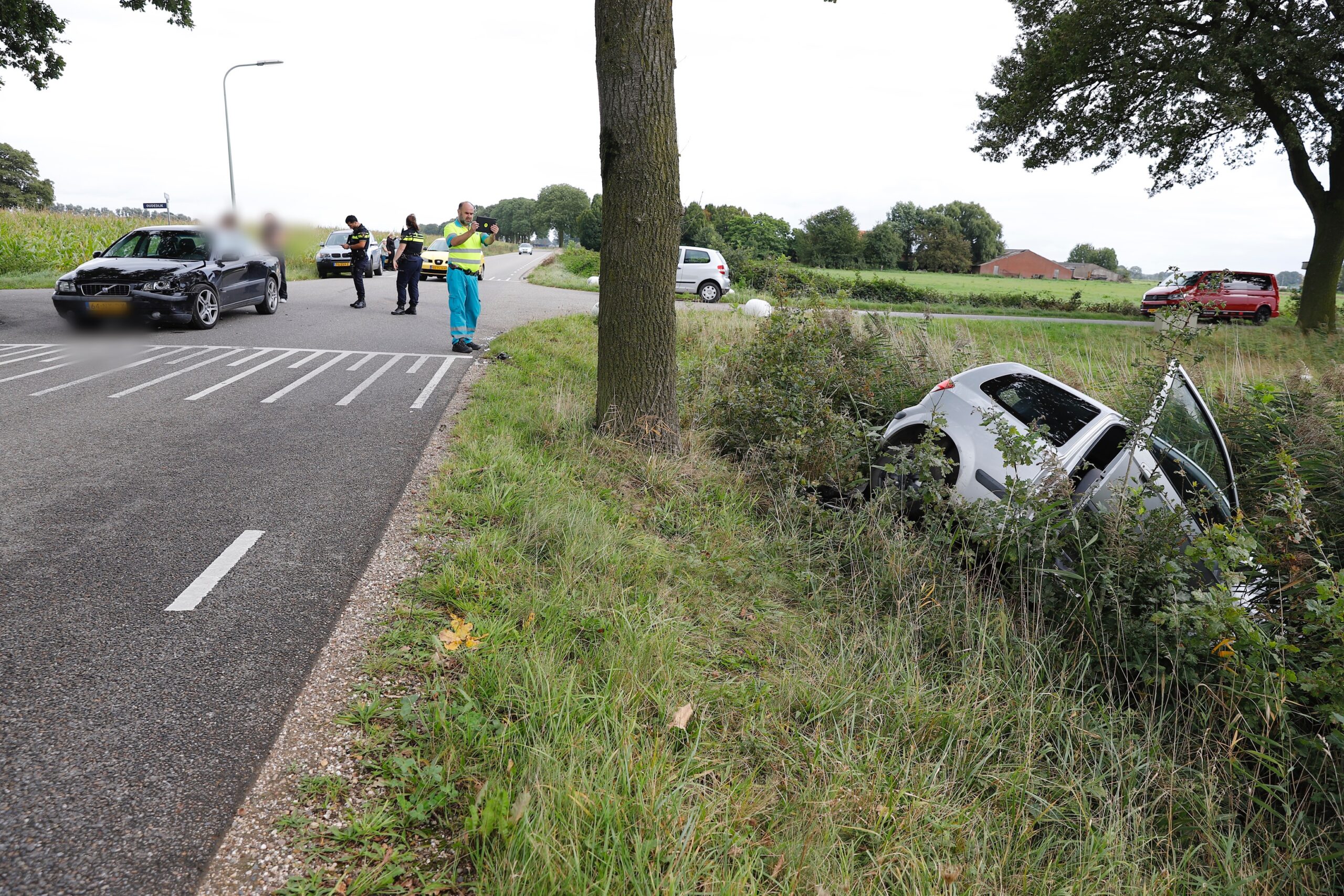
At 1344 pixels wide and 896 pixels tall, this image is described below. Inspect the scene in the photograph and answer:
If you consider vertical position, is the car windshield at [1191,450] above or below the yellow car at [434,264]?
below

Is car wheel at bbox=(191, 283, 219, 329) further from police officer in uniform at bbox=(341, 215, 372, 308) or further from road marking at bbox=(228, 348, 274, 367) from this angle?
police officer in uniform at bbox=(341, 215, 372, 308)

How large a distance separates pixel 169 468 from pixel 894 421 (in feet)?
19.1

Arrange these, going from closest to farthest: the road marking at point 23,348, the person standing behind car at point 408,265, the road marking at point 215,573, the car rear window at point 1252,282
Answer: the road marking at point 215,573 → the road marking at point 23,348 → the person standing behind car at point 408,265 → the car rear window at point 1252,282

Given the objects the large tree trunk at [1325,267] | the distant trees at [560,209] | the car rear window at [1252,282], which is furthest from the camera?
the distant trees at [560,209]

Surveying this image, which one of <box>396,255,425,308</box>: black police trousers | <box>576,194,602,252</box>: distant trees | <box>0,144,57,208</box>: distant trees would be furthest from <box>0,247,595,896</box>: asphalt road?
<box>0,144,57,208</box>: distant trees

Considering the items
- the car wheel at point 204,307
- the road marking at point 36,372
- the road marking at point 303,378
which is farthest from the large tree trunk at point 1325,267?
the road marking at point 36,372

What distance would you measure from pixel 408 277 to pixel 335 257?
39.9 feet

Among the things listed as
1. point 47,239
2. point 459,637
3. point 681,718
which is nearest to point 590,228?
point 47,239

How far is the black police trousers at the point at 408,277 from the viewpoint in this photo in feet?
47.3

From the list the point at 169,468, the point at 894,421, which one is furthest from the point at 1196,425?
the point at 169,468

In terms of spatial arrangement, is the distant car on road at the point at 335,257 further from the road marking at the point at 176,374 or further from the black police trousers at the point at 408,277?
the road marking at the point at 176,374

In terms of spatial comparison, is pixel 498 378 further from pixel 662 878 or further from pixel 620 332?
pixel 662 878

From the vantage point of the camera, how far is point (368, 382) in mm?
8242

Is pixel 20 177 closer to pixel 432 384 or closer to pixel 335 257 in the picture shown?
pixel 335 257
